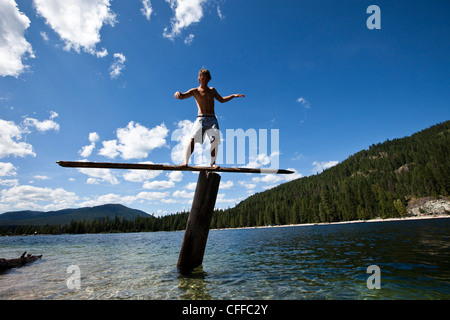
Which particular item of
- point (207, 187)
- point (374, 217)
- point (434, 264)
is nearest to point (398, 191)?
point (374, 217)

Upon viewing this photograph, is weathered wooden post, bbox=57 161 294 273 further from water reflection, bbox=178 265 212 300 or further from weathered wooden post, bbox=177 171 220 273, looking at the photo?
water reflection, bbox=178 265 212 300

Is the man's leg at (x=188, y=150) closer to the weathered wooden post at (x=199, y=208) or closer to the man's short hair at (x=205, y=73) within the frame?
the weathered wooden post at (x=199, y=208)

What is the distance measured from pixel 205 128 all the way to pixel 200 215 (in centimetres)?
299

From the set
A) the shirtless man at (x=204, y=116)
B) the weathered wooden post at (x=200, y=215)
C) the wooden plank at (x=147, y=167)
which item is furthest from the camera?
the weathered wooden post at (x=200, y=215)

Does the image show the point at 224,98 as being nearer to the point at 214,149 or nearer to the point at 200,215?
the point at 214,149

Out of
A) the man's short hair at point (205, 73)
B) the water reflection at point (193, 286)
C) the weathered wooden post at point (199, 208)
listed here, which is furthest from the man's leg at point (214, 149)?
the water reflection at point (193, 286)

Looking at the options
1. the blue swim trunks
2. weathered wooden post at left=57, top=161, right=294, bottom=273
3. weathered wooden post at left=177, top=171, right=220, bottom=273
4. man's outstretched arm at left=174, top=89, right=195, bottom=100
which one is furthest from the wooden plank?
man's outstretched arm at left=174, top=89, right=195, bottom=100

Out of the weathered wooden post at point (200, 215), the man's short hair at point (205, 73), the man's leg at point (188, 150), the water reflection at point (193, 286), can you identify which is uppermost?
the man's short hair at point (205, 73)

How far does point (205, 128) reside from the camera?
22.9 ft

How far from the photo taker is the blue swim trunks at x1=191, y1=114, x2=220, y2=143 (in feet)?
22.9

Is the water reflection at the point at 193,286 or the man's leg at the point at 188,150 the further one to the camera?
the man's leg at the point at 188,150

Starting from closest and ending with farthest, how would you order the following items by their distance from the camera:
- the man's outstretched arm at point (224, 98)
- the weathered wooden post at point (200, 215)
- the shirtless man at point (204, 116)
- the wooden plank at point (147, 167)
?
the wooden plank at point (147, 167)
the shirtless man at point (204, 116)
the weathered wooden post at point (200, 215)
the man's outstretched arm at point (224, 98)

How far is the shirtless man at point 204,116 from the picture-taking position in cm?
A: 695
